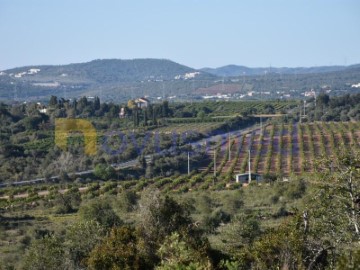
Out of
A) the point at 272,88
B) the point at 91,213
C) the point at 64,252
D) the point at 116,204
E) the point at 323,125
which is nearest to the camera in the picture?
the point at 64,252

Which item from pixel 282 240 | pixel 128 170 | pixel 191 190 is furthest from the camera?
pixel 128 170

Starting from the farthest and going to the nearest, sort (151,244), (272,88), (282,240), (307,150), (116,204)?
(272,88) → (307,150) → (116,204) → (151,244) → (282,240)

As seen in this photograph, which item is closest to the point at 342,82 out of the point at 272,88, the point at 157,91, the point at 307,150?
the point at 272,88

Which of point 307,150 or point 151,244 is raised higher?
point 151,244

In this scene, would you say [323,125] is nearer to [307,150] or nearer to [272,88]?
[307,150]

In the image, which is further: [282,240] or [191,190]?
[191,190]

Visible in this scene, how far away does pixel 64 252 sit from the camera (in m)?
12.6

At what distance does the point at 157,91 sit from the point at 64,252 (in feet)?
470

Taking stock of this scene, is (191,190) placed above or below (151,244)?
below

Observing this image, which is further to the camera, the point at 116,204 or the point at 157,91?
the point at 157,91

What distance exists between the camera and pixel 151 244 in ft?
38.2

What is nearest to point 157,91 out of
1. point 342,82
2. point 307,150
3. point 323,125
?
point 342,82

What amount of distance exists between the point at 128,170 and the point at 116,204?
13.0m

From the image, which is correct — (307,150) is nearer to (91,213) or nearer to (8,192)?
(8,192)
